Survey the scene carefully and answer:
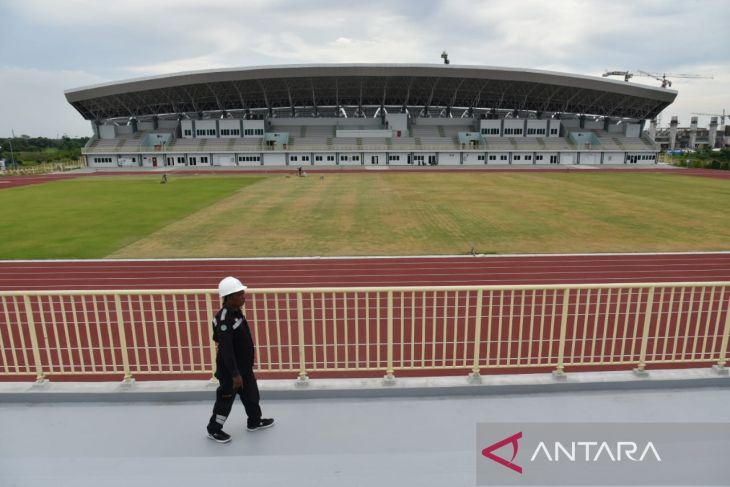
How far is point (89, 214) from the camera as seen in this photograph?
848 inches

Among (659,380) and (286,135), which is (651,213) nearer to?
(659,380)

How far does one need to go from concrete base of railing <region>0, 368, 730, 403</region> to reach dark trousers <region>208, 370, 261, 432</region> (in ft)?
1.73

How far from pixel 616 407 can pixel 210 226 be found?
16.5 meters

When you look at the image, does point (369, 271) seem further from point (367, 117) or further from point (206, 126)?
point (206, 126)

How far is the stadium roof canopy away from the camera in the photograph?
54844mm

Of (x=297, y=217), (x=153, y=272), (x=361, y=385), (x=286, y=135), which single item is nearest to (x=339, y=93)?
(x=286, y=135)

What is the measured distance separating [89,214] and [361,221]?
1361 centimetres

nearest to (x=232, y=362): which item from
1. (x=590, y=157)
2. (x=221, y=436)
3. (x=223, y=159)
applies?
(x=221, y=436)

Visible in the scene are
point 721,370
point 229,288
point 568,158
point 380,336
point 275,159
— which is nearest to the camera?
point 229,288

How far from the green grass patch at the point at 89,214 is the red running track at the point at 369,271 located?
2104 mm

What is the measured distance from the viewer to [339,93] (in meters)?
63.0

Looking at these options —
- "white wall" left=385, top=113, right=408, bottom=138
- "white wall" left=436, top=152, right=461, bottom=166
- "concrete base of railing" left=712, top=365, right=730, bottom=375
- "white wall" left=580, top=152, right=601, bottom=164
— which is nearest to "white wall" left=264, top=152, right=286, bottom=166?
"white wall" left=385, top=113, right=408, bottom=138

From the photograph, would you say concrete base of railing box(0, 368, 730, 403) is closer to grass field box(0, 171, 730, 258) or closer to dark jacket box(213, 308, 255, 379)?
dark jacket box(213, 308, 255, 379)

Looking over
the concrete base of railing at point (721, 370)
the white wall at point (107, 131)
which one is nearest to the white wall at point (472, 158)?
the white wall at point (107, 131)
